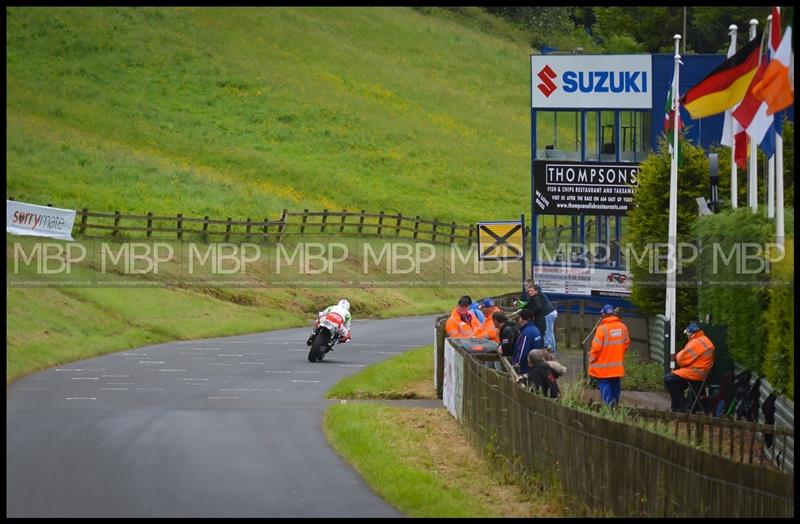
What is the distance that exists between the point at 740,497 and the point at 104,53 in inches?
3321

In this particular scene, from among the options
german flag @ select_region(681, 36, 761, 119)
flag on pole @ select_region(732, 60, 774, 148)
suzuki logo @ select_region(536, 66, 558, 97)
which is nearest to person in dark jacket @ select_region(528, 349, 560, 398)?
flag on pole @ select_region(732, 60, 774, 148)

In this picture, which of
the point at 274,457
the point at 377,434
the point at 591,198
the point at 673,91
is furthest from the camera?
the point at 591,198

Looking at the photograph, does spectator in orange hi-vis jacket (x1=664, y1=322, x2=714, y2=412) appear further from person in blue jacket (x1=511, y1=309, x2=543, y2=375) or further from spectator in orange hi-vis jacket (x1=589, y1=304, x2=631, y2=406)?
person in blue jacket (x1=511, y1=309, x2=543, y2=375)

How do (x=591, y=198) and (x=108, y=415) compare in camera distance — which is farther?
(x=591, y=198)

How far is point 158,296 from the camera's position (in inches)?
1652

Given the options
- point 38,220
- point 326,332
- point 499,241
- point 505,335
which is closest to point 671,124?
point 505,335

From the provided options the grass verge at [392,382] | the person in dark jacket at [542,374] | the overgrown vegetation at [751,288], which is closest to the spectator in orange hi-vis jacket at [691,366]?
the overgrown vegetation at [751,288]

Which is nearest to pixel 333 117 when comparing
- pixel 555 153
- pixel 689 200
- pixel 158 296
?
pixel 158 296

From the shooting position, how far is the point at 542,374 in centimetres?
1891

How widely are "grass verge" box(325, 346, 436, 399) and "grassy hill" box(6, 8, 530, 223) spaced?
28.0 meters

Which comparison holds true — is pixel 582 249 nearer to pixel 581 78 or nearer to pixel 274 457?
pixel 581 78

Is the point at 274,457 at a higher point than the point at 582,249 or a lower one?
lower

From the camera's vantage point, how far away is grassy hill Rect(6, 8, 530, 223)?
65.8 meters

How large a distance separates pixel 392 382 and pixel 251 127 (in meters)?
59.9
